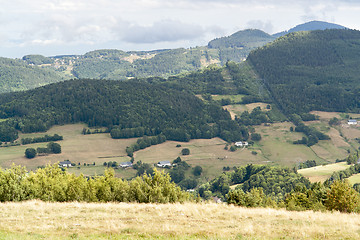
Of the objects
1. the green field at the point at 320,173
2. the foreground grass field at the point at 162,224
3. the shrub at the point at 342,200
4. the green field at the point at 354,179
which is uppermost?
the foreground grass field at the point at 162,224

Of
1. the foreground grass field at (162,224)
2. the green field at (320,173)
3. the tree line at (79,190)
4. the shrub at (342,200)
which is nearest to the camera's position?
the foreground grass field at (162,224)

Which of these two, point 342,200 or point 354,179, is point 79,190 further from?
point 354,179

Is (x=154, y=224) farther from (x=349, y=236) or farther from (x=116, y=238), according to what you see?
(x=349, y=236)

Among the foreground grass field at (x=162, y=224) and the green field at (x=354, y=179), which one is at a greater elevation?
the foreground grass field at (x=162, y=224)

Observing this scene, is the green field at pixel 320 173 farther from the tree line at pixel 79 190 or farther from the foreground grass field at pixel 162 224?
the foreground grass field at pixel 162 224

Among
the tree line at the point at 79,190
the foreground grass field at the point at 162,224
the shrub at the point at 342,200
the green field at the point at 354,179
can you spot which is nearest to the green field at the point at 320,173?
the green field at the point at 354,179

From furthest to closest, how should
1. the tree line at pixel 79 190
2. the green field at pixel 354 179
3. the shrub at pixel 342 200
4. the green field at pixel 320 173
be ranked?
1. the green field at pixel 320 173
2. the green field at pixel 354 179
3. the tree line at pixel 79 190
4. the shrub at pixel 342 200

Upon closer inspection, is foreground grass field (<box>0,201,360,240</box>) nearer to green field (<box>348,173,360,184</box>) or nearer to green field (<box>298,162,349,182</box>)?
green field (<box>348,173,360,184</box>)

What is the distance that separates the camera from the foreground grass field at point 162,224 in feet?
111

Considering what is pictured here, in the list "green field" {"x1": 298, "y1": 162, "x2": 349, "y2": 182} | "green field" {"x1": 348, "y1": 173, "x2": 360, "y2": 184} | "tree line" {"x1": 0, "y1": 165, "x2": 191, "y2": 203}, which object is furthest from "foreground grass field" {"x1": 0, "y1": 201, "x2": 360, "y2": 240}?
"green field" {"x1": 298, "y1": 162, "x2": 349, "y2": 182}

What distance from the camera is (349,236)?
33781 mm

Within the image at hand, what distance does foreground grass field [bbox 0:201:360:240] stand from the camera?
111 ft

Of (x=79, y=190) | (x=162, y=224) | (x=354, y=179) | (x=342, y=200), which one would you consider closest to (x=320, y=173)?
(x=354, y=179)

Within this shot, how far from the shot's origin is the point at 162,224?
37844mm
